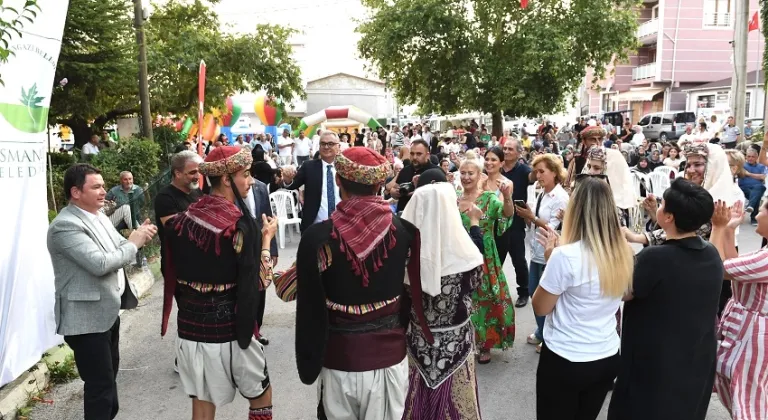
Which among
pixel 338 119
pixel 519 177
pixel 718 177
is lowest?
pixel 519 177

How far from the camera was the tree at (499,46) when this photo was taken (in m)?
21.0

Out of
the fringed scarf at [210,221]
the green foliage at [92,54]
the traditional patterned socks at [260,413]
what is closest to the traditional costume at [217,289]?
the fringed scarf at [210,221]

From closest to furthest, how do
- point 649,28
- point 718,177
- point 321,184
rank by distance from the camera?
point 718,177 → point 321,184 → point 649,28

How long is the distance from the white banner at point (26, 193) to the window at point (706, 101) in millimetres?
34292

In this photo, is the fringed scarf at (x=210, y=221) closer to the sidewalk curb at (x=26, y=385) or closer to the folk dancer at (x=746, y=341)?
the sidewalk curb at (x=26, y=385)

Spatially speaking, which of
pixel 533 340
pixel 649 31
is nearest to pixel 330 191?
pixel 533 340

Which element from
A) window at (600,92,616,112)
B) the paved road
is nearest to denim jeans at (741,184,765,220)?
the paved road

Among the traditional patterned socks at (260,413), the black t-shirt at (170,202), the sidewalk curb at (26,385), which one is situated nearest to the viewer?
the traditional patterned socks at (260,413)

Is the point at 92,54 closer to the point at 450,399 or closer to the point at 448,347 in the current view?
the point at 448,347

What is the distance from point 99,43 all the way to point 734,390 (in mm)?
13556

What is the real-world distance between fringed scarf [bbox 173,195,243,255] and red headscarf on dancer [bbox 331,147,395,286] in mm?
632

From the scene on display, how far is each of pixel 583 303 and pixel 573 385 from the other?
422mm

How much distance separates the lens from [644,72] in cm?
3644

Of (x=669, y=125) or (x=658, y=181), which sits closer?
(x=658, y=181)
